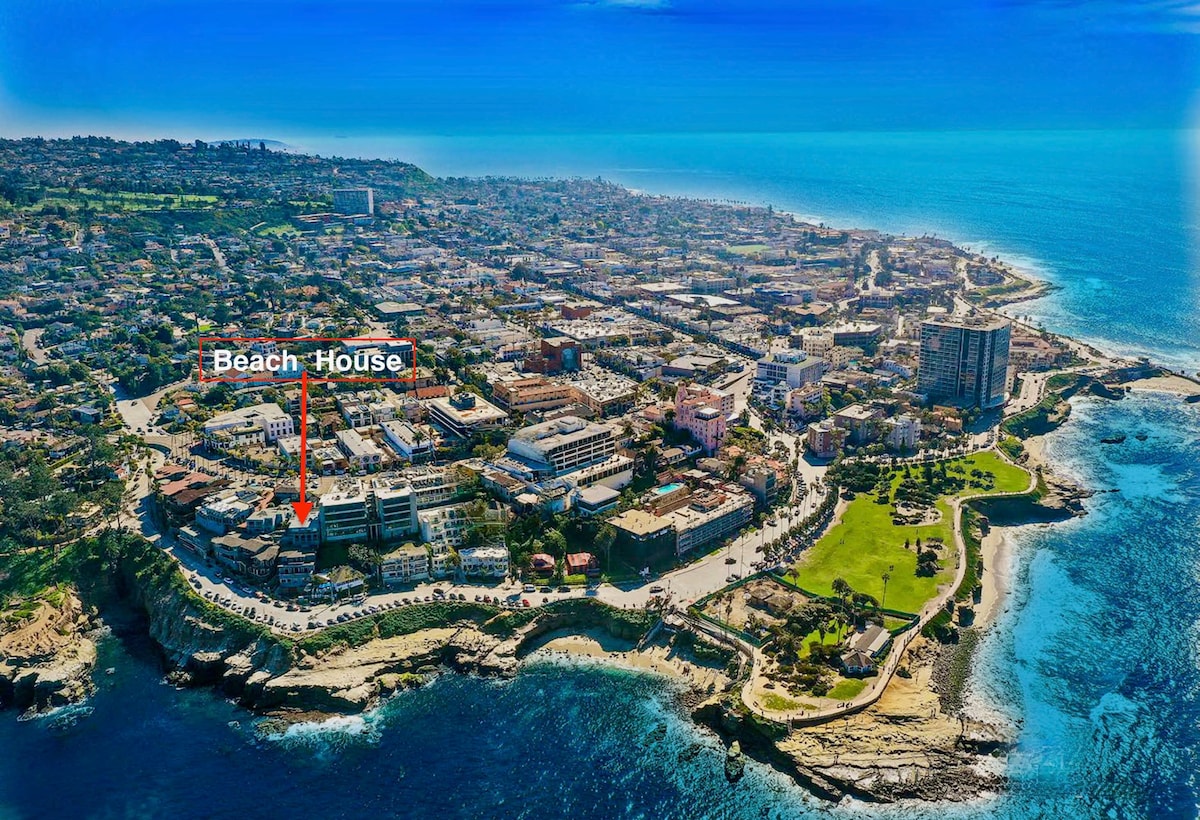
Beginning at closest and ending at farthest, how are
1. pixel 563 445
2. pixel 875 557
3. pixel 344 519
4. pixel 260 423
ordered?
pixel 344 519 < pixel 875 557 < pixel 563 445 < pixel 260 423

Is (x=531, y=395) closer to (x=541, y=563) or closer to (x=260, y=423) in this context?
(x=260, y=423)

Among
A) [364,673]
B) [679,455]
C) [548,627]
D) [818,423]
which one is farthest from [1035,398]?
[364,673]

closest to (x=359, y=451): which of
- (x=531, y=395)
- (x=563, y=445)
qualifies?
(x=563, y=445)

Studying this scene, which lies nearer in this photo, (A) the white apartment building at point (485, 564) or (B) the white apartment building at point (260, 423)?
(A) the white apartment building at point (485, 564)

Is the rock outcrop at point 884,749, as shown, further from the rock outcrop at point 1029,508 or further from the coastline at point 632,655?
the rock outcrop at point 1029,508

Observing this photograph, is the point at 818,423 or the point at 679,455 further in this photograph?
the point at 818,423

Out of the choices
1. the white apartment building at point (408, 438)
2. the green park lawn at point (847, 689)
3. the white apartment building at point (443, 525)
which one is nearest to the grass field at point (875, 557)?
the green park lawn at point (847, 689)

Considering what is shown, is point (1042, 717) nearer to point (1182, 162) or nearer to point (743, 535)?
point (743, 535)
